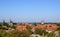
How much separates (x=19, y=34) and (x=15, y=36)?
922mm

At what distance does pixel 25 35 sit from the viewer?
26.8 m

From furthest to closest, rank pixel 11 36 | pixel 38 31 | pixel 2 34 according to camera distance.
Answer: pixel 38 31
pixel 2 34
pixel 11 36

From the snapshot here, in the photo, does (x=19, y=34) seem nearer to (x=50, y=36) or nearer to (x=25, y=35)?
(x=25, y=35)

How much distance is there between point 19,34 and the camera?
26344 mm

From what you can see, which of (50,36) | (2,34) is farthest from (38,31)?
(2,34)

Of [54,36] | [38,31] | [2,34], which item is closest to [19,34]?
[2,34]

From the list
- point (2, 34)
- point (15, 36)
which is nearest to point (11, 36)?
point (15, 36)

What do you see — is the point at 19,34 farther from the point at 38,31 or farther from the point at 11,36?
the point at 38,31

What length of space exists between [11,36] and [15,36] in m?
0.57

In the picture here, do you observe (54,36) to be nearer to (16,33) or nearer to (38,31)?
(16,33)

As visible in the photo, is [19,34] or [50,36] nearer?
[19,34]

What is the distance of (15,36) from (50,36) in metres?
8.56

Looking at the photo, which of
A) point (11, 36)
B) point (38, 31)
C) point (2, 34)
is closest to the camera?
point (11, 36)

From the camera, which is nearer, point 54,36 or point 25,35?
point 25,35
